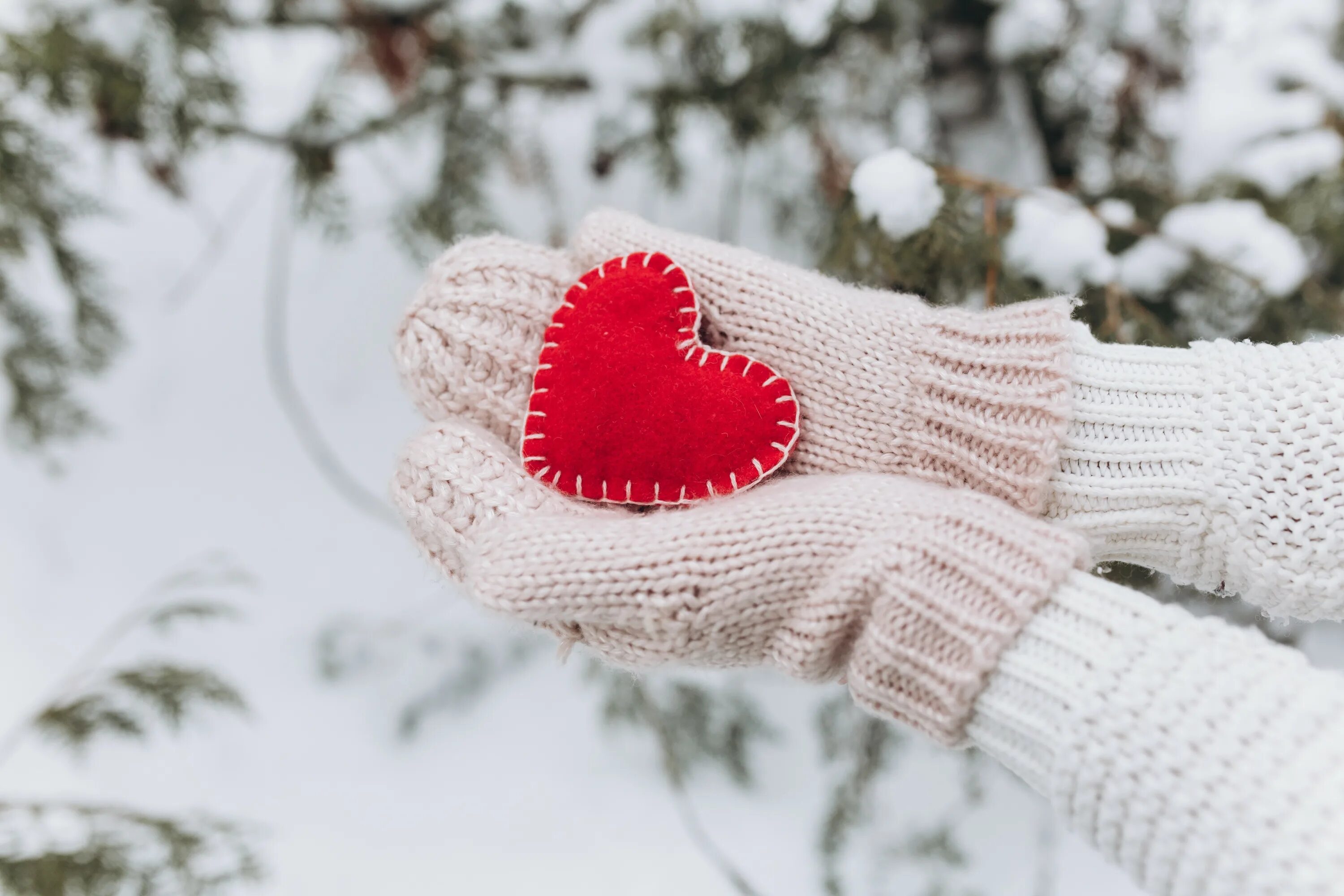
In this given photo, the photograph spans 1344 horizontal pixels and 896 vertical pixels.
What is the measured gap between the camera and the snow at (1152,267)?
1.13 meters

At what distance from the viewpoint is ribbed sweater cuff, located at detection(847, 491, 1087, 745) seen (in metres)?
0.62

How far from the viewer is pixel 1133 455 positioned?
2.46 feet

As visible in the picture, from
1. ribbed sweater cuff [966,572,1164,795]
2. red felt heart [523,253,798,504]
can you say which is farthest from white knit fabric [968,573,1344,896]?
red felt heart [523,253,798,504]

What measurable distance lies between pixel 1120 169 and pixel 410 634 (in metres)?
1.59

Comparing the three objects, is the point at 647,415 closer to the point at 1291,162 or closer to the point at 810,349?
the point at 810,349

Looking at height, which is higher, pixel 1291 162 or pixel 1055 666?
pixel 1291 162

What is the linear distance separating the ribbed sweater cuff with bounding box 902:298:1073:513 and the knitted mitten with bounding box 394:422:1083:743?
41 millimetres

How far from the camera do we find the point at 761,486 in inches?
30.1

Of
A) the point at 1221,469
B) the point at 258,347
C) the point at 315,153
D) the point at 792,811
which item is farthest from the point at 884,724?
the point at 258,347

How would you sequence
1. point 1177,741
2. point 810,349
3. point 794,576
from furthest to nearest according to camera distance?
point 810,349 < point 794,576 < point 1177,741

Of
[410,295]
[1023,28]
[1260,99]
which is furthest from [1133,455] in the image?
[1260,99]

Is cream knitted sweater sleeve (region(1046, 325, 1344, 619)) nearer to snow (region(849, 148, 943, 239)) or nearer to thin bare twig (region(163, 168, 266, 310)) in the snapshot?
snow (region(849, 148, 943, 239))

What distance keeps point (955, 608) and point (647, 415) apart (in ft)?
0.98

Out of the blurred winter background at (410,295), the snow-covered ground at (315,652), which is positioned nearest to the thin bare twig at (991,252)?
the blurred winter background at (410,295)
